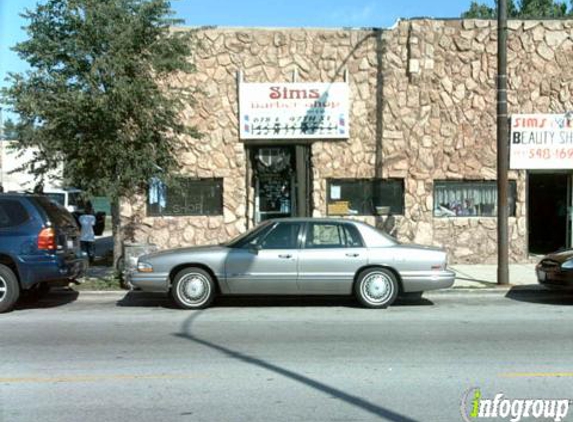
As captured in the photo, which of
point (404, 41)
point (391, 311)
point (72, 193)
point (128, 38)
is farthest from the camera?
point (72, 193)

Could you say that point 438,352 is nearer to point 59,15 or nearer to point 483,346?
point 483,346

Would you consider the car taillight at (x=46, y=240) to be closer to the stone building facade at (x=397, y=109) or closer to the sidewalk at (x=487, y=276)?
the stone building facade at (x=397, y=109)

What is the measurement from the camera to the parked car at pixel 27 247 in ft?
33.1

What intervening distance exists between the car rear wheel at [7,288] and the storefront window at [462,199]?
10072 mm

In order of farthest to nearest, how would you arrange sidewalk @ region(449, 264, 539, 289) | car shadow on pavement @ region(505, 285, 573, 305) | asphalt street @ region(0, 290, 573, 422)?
sidewalk @ region(449, 264, 539, 289)
car shadow on pavement @ region(505, 285, 573, 305)
asphalt street @ region(0, 290, 573, 422)

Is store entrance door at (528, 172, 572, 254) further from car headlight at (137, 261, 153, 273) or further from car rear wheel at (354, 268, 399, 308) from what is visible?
car headlight at (137, 261, 153, 273)

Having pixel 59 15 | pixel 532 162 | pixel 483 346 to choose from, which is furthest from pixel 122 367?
pixel 532 162

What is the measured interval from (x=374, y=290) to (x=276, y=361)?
389cm

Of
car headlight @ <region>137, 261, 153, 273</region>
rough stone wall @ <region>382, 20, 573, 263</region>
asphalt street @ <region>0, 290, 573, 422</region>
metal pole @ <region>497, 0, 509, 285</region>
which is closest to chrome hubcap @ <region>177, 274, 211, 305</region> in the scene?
asphalt street @ <region>0, 290, 573, 422</region>

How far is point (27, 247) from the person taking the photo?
10.1 m

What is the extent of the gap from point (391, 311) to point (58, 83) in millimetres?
7286

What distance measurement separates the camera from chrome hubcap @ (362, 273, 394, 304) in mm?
10398

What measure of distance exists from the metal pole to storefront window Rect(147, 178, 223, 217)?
6644mm

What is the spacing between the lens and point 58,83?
38.9 feet
